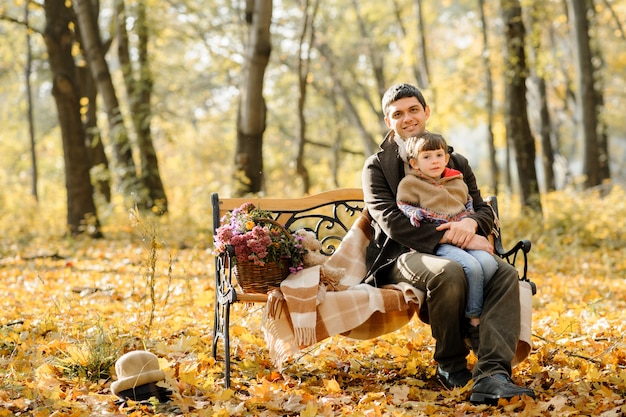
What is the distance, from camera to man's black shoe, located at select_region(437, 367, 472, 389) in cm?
392

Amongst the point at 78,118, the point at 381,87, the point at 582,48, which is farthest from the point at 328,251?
the point at 381,87

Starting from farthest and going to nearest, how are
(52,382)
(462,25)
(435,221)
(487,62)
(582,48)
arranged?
(462,25) → (487,62) → (582,48) → (435,221) → (52,382)

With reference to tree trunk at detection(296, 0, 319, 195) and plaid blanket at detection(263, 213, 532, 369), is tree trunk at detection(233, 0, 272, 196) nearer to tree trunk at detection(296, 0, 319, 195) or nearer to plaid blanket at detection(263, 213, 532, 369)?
tree trunk at detection(296, 0, 319, 195)

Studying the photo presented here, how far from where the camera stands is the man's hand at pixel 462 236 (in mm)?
4027

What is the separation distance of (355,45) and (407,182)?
879 inches

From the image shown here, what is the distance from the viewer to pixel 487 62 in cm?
1802

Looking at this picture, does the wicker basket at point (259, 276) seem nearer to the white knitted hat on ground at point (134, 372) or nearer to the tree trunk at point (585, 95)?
the white knitted hat on ground at point (134, 372)

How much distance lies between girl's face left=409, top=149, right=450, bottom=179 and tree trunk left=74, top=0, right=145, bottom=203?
9270mm

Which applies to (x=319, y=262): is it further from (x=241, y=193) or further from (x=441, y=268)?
(x=241, y=193)

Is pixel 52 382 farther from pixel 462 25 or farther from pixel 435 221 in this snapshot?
pixel 462 25

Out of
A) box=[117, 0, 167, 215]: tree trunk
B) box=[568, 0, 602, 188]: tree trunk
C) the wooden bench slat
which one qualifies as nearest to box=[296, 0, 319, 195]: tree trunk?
box=[117, 0, 167, 215]: tree trunk

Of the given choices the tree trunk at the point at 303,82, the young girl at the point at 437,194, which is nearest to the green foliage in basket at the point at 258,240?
the young girl at the point at 437,194

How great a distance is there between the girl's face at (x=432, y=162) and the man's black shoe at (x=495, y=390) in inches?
44.4

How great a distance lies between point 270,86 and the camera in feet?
85.0
